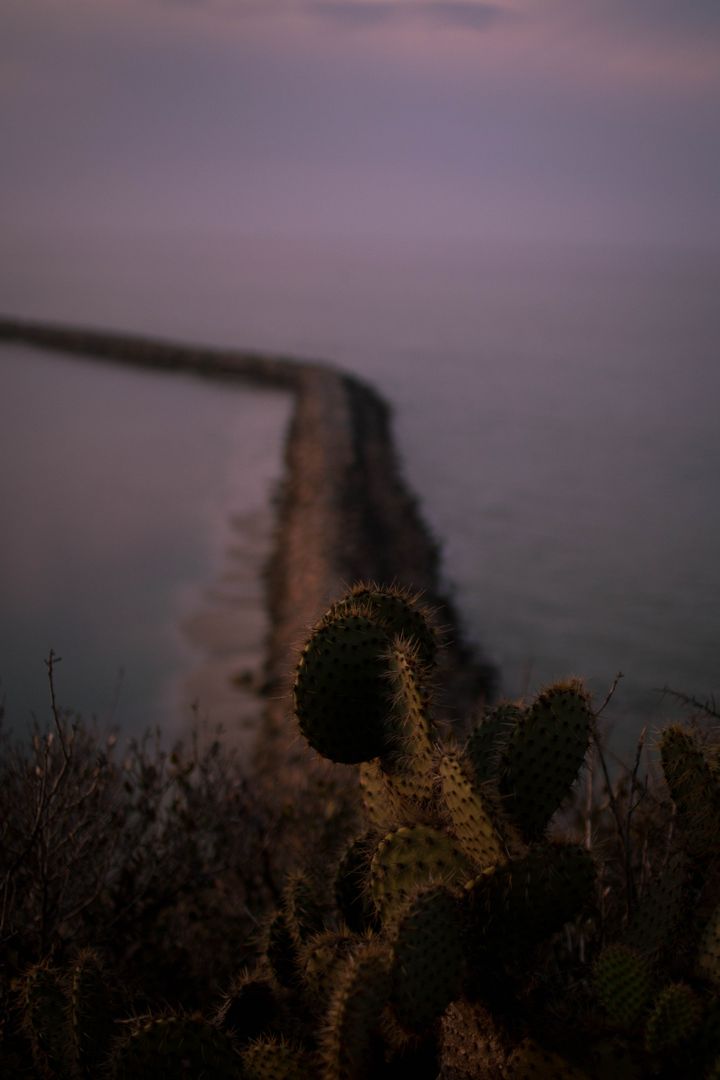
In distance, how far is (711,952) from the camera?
3.54 metres

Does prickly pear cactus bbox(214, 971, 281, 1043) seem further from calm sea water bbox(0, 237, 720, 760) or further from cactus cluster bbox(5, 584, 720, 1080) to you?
calm sea water bbox(0, 237, 720, 760)

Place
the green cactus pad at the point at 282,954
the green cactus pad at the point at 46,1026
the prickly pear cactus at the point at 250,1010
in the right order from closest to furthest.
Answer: the green cactus pad at the point at 46,1026 < the prickly pear cactus at the point at 250,1010 < the green cactus pad at the point at 282,954

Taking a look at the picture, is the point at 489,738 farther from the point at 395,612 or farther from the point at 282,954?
the point at 282,954

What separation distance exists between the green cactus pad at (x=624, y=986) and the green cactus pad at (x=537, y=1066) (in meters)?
0.19

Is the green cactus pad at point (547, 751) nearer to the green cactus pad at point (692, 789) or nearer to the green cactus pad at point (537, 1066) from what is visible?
the green cactus pad at point (692, 789)

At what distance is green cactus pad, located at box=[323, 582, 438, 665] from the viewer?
413cm

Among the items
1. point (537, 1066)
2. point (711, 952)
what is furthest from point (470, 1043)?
point (711, 952)

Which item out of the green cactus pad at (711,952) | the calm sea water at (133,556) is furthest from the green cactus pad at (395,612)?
the calm sea water at (133,556)

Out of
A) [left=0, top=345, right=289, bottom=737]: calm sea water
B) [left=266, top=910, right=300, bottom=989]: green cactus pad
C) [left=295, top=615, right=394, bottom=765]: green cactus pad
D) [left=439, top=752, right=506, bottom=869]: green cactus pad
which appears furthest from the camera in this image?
[left=0, top=345, right=289, bottom=737]: calm sea water

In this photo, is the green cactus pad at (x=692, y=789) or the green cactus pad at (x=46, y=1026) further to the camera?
the green cactus pad at (x=46, y=1026)

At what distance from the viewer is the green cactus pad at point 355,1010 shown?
11.1 ft

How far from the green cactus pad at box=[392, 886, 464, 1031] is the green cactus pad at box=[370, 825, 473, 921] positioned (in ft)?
0.88

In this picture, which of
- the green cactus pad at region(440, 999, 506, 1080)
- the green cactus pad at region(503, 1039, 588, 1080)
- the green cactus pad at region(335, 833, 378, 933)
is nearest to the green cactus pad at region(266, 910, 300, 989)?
the green cactus pad at region(335, 833, 378, 933)

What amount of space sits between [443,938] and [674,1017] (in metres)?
0.66
